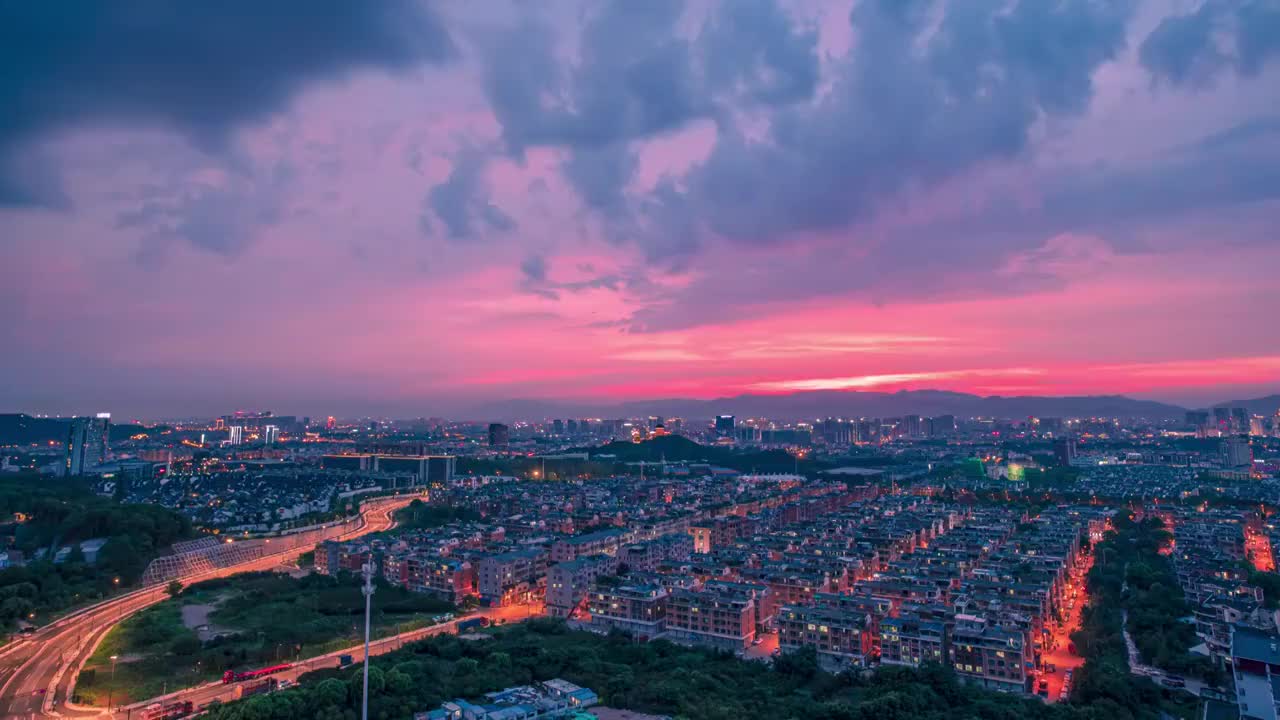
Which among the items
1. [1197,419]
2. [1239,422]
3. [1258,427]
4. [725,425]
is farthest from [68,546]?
[1197,419]

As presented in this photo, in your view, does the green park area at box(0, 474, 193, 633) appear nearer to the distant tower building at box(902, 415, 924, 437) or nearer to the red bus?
the red bus

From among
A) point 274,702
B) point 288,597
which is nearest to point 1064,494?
point 288,597

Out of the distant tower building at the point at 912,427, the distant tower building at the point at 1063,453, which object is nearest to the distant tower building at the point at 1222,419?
the distant tower building at the point at 912,427

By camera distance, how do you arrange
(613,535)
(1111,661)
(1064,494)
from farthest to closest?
(1064,494) < (613,535) < (1111,661)

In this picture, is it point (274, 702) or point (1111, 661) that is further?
point (1111, 661)

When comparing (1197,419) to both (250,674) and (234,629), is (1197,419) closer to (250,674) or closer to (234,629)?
(234,629)

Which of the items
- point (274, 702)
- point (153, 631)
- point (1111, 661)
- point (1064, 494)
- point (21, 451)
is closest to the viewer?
point (274, 702)

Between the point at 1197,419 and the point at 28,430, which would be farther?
the point at 1197,419

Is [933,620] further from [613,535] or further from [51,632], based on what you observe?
[51,632]
